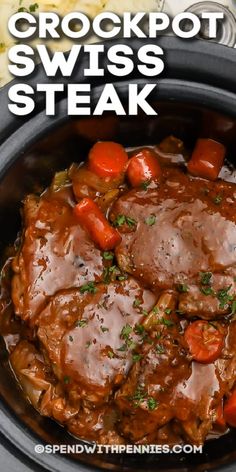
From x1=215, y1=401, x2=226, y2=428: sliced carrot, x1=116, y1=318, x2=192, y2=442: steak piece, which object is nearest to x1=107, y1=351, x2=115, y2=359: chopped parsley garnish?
x1=116, y1=318, x2=192, y2=442: steak piece

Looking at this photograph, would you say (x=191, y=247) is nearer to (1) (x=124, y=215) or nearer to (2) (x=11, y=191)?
(1) (x=124, y=215)

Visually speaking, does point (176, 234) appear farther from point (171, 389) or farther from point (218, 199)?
point (171, 389)

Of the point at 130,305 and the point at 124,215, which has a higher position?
the point at 124,215

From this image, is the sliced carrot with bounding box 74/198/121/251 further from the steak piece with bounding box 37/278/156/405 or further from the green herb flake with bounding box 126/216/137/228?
the steak piece with bounding box 37/278/156/405


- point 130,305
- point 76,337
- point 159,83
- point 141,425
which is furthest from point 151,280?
point 159,83

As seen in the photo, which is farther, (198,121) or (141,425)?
(198,121)

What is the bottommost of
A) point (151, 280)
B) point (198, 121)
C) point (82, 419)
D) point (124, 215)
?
point (82, 419)

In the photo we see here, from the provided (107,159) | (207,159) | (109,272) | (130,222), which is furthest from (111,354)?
(207,159)
